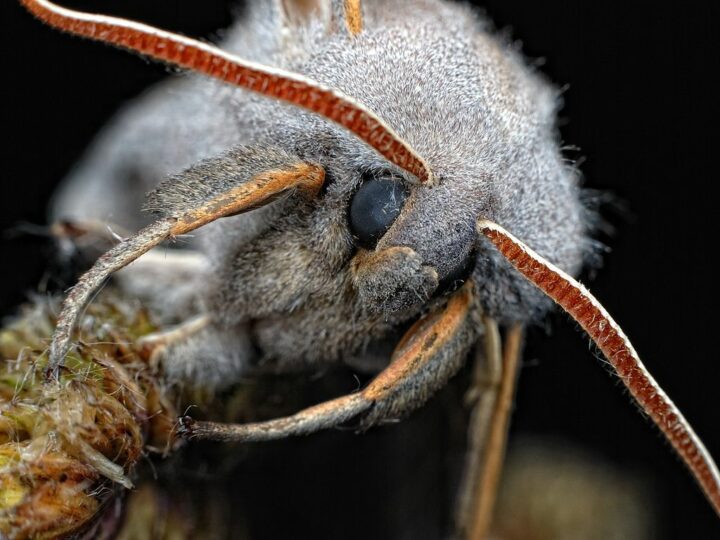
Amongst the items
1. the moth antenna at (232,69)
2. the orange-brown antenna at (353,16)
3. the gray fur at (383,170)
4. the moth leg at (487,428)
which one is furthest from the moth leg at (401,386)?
the orange-brown antenna at (353,16)

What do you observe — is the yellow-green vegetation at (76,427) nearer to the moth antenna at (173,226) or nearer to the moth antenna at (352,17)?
the moth antenna at (173,226)

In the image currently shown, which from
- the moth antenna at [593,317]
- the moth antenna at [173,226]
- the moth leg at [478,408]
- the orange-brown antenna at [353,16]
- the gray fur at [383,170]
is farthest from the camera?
the moth leg at [478,408]

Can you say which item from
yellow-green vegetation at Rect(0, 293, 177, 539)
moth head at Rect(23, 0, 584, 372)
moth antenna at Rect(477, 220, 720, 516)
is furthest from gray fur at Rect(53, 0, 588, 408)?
yellow-green vegetation at Rect(0, 293, 177, 539)

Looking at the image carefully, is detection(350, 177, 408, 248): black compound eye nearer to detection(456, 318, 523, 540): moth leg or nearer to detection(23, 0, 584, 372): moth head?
detection(23, 0, 584, 372): moth head

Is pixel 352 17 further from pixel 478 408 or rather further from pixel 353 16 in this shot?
pixel 478 408

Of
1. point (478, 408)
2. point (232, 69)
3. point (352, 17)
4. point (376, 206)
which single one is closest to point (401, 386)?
point (376, 206)
